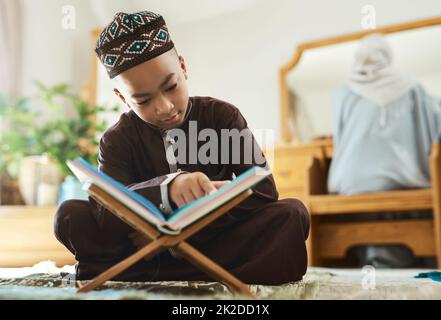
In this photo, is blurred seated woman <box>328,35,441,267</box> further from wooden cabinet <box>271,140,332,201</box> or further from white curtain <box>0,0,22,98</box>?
white curtain <box>0,0,22,98</box>

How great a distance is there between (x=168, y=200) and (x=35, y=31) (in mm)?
1479

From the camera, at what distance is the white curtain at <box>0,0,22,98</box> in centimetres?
193

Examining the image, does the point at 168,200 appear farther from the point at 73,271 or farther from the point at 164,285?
the point at 73,271

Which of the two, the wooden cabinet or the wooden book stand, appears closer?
the wooden book stand

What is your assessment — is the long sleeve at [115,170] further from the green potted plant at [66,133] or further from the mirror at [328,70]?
the mirror at [328,70]

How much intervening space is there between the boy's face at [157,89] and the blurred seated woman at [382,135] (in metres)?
1.37

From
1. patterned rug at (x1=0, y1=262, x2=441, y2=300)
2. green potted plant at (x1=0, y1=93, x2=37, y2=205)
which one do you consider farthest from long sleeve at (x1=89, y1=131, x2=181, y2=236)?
green potted plant at (x1=0, y1=93, x2=37, y2=205)

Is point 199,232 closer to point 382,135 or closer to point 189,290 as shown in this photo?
point 189,290

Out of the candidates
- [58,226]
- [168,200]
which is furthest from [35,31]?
[168,200]

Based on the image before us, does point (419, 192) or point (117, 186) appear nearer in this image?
point (117, 186)

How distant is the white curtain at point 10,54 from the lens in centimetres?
193

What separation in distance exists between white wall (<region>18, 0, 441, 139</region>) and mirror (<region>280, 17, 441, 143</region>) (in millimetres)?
71

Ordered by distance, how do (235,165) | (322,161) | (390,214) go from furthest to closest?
1. (322,161)
2. (390,214)
3. (235,165)

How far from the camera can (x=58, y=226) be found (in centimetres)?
88
